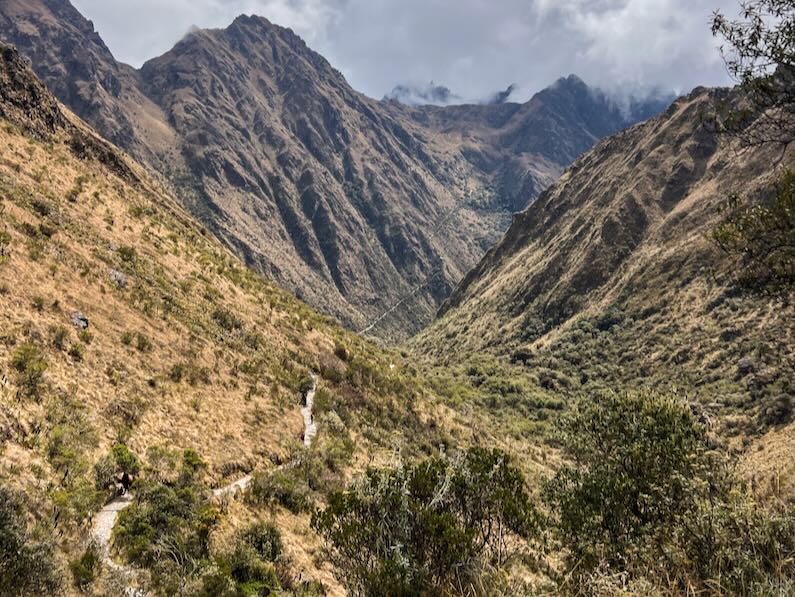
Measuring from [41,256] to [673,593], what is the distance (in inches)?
1064

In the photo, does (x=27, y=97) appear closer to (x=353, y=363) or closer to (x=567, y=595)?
(x=353, y=363)

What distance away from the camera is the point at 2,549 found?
8531 millimetres

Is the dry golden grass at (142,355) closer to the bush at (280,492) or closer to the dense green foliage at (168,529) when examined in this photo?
the bush at (280,492)

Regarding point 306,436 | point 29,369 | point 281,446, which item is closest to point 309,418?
point 306,436

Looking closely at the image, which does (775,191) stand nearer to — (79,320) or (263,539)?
(263,539)

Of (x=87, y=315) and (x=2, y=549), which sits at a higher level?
(x=87, y=315)

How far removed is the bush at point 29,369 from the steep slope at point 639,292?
64927 mm

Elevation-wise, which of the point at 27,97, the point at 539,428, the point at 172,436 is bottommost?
the point at 539,428

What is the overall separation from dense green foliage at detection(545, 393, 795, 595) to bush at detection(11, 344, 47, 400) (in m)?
16.1

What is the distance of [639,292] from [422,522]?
105608mm

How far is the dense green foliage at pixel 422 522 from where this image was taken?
7.51 meters

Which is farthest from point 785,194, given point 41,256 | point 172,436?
point 41,256

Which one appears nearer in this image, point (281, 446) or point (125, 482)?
point (125, 482)

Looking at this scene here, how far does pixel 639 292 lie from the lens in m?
101
